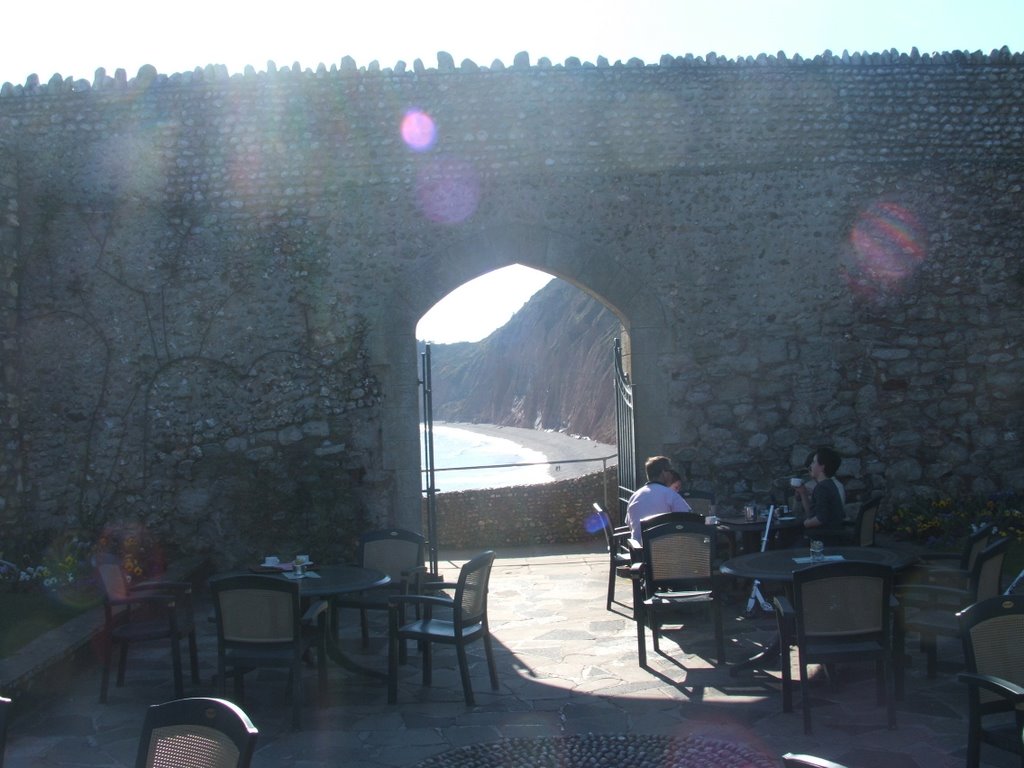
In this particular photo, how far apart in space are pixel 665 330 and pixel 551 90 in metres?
2.51

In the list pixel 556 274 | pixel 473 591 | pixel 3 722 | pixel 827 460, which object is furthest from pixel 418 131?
pixel 3 722

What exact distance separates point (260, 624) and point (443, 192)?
5089mm

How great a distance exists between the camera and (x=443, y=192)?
893 centimetres

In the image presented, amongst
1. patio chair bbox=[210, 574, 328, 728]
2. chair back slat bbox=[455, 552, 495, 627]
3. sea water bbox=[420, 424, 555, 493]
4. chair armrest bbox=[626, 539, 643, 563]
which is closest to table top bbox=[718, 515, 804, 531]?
chair armrest bbox=[626, 539, 643, 563]

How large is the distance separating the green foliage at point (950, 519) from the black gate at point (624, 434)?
7.74 ft

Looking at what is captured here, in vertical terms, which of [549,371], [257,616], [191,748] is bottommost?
[549,371]

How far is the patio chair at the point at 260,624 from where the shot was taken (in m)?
4.81

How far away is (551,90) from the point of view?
29.6 feet

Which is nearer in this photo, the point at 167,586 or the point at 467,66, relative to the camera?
the point at 167,586

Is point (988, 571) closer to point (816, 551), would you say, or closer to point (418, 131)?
point (816, 551)

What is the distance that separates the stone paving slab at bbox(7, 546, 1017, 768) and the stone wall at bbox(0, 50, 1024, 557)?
247 cm

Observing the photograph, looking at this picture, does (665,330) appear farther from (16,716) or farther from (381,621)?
(16,716)

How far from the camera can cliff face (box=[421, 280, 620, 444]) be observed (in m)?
42.5

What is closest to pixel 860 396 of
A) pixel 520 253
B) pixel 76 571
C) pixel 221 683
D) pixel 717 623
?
pixel 520 253
